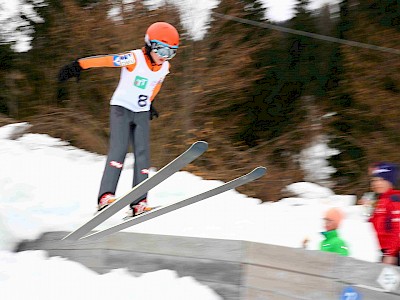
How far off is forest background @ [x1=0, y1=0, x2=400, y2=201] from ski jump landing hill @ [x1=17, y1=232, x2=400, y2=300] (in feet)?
10.2

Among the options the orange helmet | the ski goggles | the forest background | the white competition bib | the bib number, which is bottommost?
the forest background

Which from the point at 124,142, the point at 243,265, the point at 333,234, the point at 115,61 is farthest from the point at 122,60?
the point at 333,234

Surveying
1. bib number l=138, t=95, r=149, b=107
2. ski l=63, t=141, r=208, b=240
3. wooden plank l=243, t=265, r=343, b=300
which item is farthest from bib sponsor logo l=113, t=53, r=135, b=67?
wooden plank l=243, t=265, r=343, b=300

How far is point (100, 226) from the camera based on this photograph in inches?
162

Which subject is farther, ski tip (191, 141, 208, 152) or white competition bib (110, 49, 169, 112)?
white competition bib (110, 49, 169, 112)

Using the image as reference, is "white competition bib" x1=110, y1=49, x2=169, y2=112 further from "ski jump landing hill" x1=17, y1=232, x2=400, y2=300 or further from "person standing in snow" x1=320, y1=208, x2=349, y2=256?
"person standing in snow" x1=320, y1=208, x2=349, y2=256

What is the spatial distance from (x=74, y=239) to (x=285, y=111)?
587 cm

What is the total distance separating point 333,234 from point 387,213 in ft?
1.36

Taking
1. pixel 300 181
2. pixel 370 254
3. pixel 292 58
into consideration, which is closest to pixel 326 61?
pixel 292 58

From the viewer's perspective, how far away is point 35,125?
734 cm

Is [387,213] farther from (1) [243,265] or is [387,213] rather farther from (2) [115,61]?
(2) [115,61]

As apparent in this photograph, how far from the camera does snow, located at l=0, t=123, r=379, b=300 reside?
12.0 ft

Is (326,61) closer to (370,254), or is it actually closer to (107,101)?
(107,101)

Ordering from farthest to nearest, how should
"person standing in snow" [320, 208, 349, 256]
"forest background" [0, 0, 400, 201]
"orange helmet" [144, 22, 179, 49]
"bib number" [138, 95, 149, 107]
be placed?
"forest background" [0, 0, 400, 201] < "bib number" [138, 95, 149, 107] < "orange helmet" [144, 22, 179, 49] < "person standing in snow" [320, 208, 349, 256]
